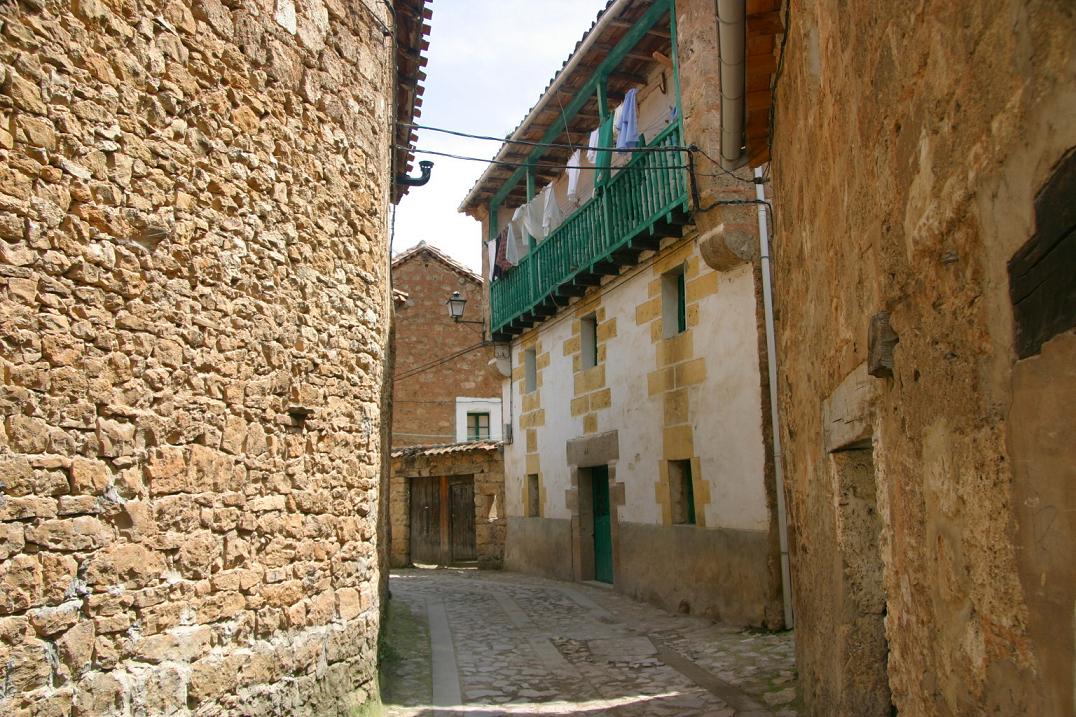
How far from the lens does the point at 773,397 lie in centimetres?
845

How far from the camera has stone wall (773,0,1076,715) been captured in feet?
5.07

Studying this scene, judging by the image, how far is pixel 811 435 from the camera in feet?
15.2

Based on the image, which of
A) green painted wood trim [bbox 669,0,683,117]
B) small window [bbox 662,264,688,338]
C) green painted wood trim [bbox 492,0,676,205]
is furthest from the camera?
small window [bbox 662,264,688,338]

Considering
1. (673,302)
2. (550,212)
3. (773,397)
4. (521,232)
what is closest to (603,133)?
(550,212)

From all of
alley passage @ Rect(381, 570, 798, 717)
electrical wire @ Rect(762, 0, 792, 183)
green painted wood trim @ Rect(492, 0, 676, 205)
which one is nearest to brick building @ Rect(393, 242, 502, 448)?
green painted wood trim @ Rect(492, 0, 676, 205)

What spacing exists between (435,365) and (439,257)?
3.11m

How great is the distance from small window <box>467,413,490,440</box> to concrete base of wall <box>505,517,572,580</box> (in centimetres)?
796

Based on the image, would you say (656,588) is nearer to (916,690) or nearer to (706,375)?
(706,375)

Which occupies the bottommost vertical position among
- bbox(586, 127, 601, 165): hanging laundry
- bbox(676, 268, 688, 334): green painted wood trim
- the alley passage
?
the alley passage

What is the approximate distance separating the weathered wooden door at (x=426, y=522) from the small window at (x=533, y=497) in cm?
362

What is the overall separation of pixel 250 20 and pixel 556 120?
8.62m

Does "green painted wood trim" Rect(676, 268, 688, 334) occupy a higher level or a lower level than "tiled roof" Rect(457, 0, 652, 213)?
lower

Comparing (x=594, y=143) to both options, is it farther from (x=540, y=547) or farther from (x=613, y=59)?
(x=540, y=547)

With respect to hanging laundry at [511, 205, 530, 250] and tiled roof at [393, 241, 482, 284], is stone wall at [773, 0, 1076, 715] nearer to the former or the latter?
hanging laundry at [511, 205, 530, 250]
